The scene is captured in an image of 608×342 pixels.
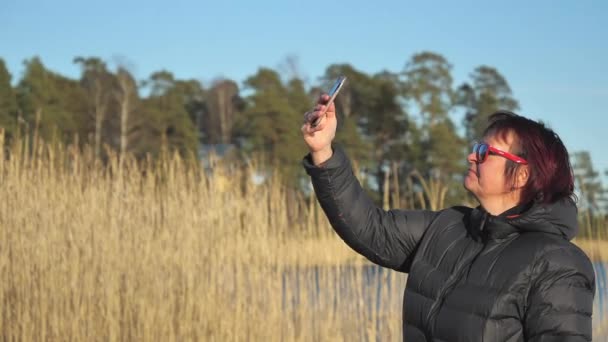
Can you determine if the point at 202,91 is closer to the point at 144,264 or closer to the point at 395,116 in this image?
the point at 395,116

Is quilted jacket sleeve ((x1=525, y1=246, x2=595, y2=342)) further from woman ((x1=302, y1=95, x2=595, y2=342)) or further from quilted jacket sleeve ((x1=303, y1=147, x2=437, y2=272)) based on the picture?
quilted jacket sleeve ((x1=303, y1=147, x2=437, y2=272))

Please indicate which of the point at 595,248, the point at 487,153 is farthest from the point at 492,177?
the point at 595,248

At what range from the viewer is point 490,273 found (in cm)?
140

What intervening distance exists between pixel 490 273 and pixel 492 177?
0.72ft

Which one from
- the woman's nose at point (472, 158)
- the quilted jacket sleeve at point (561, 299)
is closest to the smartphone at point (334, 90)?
the woman's nose at point (472, 158)

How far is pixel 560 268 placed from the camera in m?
1.34

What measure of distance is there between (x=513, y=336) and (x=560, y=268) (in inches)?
5.8

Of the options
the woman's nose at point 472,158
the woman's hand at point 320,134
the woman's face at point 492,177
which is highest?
the woman's hand at point 320,134

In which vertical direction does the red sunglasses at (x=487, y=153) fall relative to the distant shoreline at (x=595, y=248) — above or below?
above

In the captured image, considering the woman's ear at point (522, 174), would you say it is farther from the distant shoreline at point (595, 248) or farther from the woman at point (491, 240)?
the distant shoreline at point (595, 248)

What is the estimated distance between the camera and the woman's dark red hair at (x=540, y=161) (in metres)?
1.48

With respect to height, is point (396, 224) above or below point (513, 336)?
above

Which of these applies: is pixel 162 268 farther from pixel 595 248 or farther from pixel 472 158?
pixel 472 158

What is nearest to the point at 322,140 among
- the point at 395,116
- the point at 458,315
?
the point at 458,315
